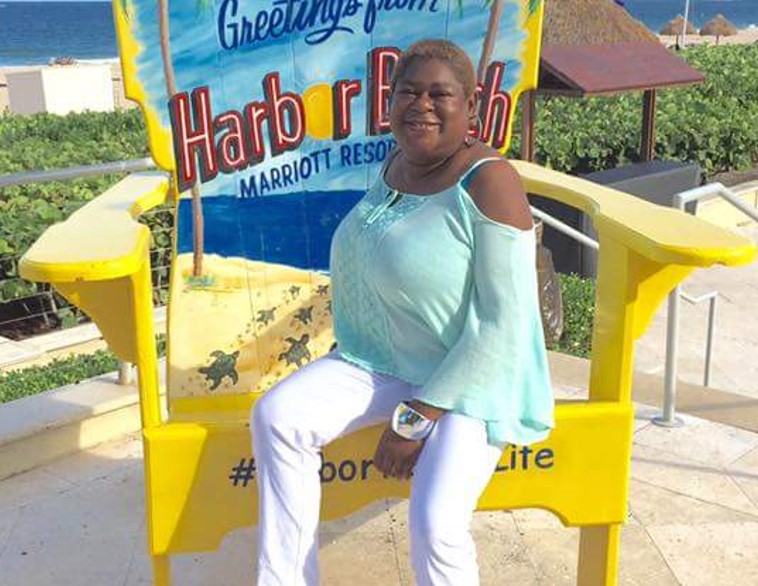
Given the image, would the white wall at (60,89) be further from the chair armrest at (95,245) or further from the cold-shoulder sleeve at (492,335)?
the cold-shoulder sleeve at (492,335)

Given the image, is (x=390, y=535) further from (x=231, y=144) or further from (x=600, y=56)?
(x=600, y=56)

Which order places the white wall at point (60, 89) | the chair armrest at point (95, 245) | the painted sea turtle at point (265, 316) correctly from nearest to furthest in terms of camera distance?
the chair armrest at point (95, 245)
the painted sea turtle at point (265, 316)
the white wall at point (60, 89)

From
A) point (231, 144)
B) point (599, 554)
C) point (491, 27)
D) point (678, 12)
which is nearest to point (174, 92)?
point (231, 144)

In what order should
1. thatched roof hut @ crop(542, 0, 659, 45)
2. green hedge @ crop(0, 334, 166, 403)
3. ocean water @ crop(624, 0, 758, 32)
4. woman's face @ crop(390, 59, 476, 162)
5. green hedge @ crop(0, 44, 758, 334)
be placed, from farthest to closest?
ocean water @ crop(624, 0, 758, 32)
thatched roof hut @ crop(542, 0, 659, 45)
green hedge @ crop(0, 44, 758, 334)
green hedge @ crop(0, 334, 166, 403)
woman's face @ crop(390, 59, 476, 162)

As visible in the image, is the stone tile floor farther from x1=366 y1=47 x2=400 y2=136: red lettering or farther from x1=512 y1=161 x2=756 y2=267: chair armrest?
x1=366 y1=47 x2=400 y2=136: red lettering

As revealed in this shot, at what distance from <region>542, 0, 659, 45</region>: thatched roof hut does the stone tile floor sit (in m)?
3.96

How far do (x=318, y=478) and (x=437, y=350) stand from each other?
A: 35 centimetres

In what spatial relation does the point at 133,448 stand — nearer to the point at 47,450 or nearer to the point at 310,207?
the point at 47,450

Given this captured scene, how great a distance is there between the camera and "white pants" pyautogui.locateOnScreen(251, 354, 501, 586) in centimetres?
187

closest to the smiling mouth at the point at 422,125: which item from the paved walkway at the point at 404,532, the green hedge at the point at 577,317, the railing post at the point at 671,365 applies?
the paved walkway at the point at 404,532

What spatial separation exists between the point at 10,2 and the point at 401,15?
173454mm

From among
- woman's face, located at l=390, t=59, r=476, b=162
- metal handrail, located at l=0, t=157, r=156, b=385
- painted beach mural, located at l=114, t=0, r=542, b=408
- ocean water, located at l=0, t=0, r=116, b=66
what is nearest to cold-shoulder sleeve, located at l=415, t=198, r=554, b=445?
woman's face, located at l=390, t=59, r=476, b=162

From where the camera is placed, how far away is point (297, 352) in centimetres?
266

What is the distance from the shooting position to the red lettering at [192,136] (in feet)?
7.81
